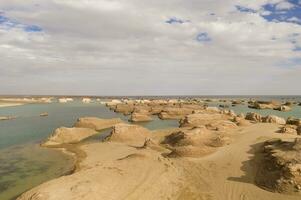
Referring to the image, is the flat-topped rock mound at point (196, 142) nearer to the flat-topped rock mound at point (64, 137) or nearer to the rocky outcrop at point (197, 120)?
the flat-topped rock mound at point (64, 137)

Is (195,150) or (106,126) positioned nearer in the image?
(195,150)

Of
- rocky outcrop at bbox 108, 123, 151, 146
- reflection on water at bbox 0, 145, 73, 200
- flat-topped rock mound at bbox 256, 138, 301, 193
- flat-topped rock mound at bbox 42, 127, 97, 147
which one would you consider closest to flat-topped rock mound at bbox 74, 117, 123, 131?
flat-topped rock mound at bbox 42, 127, 97, 147

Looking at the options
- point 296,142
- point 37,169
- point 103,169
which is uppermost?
point 296,142

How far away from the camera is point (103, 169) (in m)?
17.8

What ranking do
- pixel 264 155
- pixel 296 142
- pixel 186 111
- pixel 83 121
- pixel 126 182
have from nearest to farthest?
pixel 126 182 → pixel 296 142 → pixel 264 155 → pixel 83 121 → pixel 186 111

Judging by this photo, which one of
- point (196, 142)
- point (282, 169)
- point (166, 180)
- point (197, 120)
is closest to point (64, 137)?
point (196, 142)

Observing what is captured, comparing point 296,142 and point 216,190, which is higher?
point 296,142

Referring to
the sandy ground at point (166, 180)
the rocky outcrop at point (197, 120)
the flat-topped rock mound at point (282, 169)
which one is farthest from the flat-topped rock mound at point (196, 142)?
the rocky outcrop at point (197, 120)

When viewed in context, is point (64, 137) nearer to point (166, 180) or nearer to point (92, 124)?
point (92, 124)

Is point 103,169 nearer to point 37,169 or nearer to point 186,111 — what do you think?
point 37,169

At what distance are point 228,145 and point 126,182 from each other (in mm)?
12271

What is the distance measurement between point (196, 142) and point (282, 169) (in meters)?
10.2

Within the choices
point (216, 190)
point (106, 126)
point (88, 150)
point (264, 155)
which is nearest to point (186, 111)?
point (106, 126)

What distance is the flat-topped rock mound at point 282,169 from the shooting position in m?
17.1
